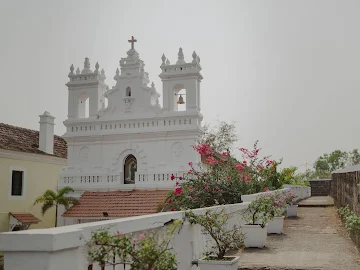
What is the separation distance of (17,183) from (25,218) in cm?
168

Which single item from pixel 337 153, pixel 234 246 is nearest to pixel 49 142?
pixel 234 246

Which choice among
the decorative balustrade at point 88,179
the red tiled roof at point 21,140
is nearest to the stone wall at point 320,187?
the decorative balustrade at point 88,179

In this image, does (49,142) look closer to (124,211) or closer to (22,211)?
(22,211)

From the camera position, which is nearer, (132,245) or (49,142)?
(132,245)

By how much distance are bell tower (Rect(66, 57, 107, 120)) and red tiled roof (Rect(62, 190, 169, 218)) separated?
389 centimetres

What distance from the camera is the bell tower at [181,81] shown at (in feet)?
64.1

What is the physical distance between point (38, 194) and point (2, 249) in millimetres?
20093

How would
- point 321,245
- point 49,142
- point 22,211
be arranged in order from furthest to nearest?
point 49,142 → point 22,211 → point 321,245

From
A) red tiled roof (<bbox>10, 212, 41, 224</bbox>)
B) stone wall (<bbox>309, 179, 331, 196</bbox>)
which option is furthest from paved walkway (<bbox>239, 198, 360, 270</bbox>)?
stone wall (<bbox>309, 179, 331, 196</bbox>)

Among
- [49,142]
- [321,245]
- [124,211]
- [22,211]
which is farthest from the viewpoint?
[49,142]

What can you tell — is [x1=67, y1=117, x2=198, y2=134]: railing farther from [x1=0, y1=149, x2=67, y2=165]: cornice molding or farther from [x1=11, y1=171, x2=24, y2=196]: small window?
[x1=11, y1=171, x2=24, y2=196]: small window

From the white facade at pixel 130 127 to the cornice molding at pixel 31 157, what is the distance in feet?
5.37

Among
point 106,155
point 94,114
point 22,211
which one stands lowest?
point 22,211

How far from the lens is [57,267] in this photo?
2701mm
